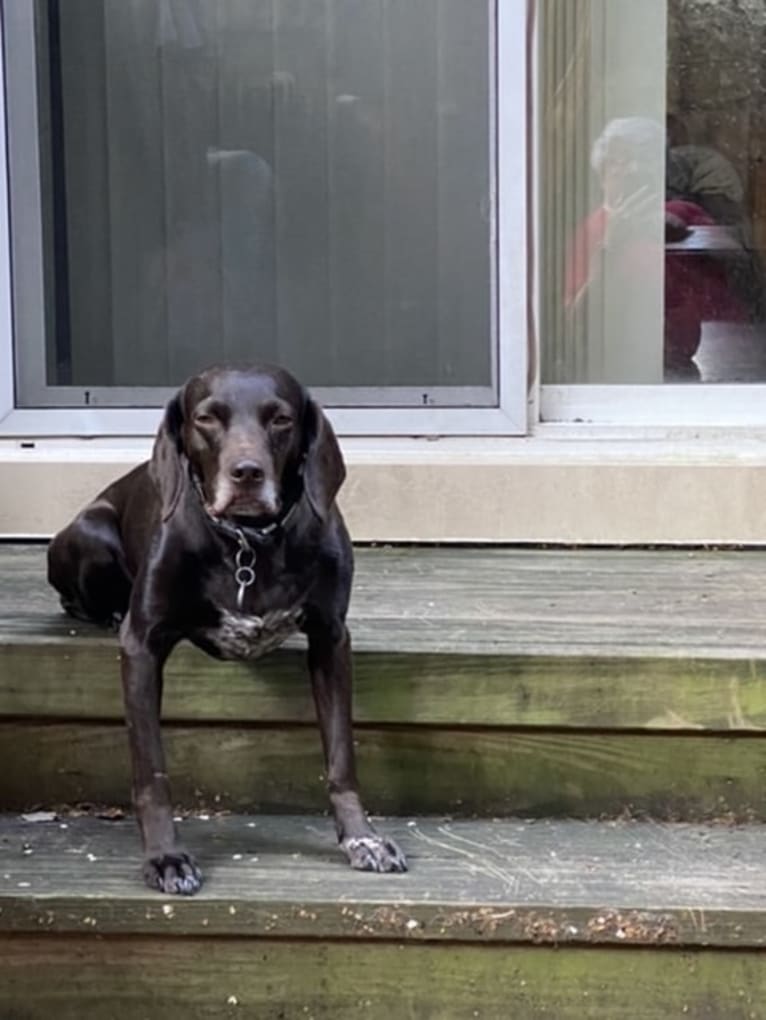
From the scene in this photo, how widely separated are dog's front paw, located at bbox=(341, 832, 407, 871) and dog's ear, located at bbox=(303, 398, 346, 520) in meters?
0.53

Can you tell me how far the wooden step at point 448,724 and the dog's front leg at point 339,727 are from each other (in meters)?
0.15

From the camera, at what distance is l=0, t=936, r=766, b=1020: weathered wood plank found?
2.37 m

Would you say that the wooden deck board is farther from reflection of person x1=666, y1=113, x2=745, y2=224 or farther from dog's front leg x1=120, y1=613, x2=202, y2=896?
reflection of person x1=666, y1=113, x2=745, y2=224

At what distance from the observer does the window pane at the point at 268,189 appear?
3.84 metres

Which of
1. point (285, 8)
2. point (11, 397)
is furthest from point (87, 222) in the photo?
point (285, 8)

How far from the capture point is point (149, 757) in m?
2.49

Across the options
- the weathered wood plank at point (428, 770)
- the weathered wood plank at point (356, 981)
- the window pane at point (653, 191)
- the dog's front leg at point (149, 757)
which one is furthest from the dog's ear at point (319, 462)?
the window pane at point (653, 191)

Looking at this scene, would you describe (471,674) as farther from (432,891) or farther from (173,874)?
(173,874)

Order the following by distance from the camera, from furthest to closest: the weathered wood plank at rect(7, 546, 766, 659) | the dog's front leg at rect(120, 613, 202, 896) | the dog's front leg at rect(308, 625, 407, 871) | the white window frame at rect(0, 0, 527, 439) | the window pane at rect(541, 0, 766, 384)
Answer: the window pane at rect(541, 0, 766, 384) → the white window frame at rect(0, 0, 527, 439) → the weathered wood plank at rect(7, 546, 766, 659) → the dog's front leg at rect(308, 625, 407, 871) → the dog's front leg at rect(120, 613, 202, 896)

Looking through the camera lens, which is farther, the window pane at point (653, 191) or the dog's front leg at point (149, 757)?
the window pane at point (653, 191)

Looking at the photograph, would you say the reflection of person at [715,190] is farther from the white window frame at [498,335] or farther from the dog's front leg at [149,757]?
the dog's front leg at [149,757]

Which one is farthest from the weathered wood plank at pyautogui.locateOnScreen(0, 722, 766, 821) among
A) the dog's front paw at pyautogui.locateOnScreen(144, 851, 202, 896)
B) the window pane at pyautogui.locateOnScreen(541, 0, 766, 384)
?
the window pane at pyautogui.locateOnScreen(541, 0, 766, 384)

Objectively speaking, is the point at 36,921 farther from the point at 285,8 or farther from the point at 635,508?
the point at 285,8

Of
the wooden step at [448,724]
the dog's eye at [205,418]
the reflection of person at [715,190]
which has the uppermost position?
the reflection of person at [715,190]
